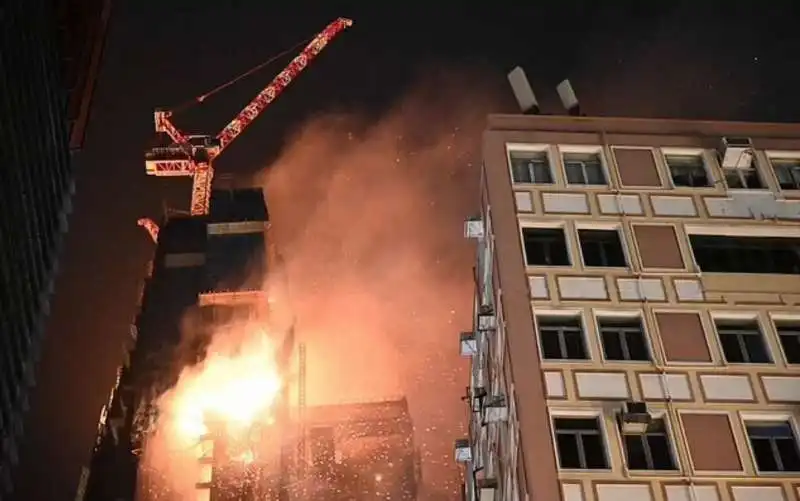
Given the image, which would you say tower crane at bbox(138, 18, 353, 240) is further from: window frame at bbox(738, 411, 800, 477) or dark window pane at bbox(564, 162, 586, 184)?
window frame at bbox(738, 411, 800, 477)

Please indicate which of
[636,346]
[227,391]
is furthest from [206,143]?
[636,346]

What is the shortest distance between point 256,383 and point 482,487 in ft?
70.6

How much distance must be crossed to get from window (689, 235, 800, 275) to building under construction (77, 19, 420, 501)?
23795 millimetres

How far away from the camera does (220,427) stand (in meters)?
41.5

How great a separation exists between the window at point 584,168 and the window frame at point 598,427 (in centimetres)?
749

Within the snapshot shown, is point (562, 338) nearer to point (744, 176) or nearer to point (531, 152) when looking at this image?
point (531, 152)

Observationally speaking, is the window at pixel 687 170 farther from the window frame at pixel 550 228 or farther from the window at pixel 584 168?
the window frame at pixel 550 228

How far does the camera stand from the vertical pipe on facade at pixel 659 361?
61.8 feet

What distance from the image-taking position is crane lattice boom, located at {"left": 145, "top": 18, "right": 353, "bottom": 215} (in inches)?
2596

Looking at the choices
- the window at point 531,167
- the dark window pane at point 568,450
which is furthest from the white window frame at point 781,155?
the dark window pane at point 568,450

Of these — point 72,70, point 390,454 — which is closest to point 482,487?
point 390,454

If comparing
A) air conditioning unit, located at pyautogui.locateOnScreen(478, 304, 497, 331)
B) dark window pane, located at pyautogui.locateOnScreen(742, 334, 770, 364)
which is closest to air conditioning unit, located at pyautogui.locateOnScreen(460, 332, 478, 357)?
air conditioning unit, located at pyautogui.locateOnScreen(478, 304, 497, 331)

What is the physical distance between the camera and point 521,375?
67.8ft

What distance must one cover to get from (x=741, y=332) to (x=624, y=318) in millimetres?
2966
